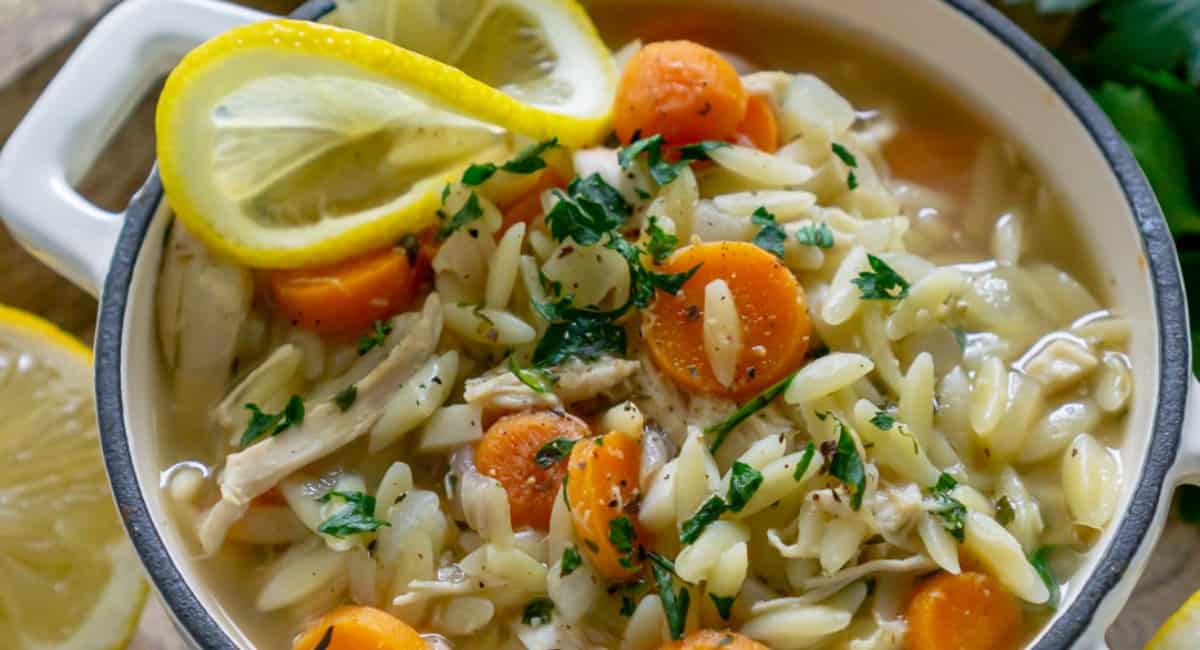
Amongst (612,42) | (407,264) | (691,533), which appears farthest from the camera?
(612,42)

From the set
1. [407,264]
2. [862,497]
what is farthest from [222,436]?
[862,497]

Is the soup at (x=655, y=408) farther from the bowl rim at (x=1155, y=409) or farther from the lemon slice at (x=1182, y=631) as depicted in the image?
the lemon slice at (x=1182, y=631)

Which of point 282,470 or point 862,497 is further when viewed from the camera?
point 282,470

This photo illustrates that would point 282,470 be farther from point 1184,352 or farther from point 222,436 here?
point 1184,352

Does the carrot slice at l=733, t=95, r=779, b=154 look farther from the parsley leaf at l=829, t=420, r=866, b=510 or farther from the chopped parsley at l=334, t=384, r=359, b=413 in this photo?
the chopped parsley at l=334, t=384, r=359, b=413

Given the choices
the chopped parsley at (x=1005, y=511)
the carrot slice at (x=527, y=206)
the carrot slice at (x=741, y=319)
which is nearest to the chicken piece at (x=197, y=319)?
the carrot slice at (x=527, y=206)
